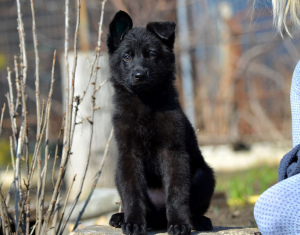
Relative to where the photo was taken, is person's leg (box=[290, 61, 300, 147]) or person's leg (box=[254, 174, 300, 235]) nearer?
person's leg (box=[254, 174, 300, 235])

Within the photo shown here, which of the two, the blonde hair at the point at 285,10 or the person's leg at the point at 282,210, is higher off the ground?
the blonde hair at the point at 285,10

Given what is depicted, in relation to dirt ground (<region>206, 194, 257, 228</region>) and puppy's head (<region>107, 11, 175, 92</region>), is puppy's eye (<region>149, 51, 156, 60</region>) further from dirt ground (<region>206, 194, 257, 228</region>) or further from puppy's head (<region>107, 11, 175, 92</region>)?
dirt ground (<region>206, 194, 257, 228</region>)

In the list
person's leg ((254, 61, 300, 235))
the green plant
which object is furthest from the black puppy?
the green plant

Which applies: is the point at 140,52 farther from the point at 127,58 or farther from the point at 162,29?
the point at 162,29

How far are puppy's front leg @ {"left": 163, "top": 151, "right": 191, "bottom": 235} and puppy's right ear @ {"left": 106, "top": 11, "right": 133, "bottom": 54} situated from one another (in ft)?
2.60

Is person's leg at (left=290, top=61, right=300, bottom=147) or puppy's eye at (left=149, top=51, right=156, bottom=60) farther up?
puppy's eye at (left=149, top=51, right=156, bottom=60)

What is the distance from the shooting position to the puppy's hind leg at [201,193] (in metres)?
3.03

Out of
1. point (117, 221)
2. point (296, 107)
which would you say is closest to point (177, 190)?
point (117, 221)

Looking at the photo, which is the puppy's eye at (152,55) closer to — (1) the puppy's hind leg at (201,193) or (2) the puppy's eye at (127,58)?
(2) the puppy's eye at (127,58)

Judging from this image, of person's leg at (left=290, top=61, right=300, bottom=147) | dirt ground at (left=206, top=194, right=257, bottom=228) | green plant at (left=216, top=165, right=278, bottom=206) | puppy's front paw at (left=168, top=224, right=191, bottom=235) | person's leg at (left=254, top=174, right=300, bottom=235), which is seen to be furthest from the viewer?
green plant at (left=216, top=165, right=278, bottom=206)

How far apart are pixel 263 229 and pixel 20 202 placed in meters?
1.51

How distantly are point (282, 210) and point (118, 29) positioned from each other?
1491 millimetres

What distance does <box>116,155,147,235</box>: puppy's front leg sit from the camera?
274cm

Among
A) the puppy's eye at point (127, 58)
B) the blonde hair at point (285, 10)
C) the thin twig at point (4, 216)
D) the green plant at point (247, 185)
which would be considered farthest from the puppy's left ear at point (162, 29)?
the green plant at point (247, 185)
